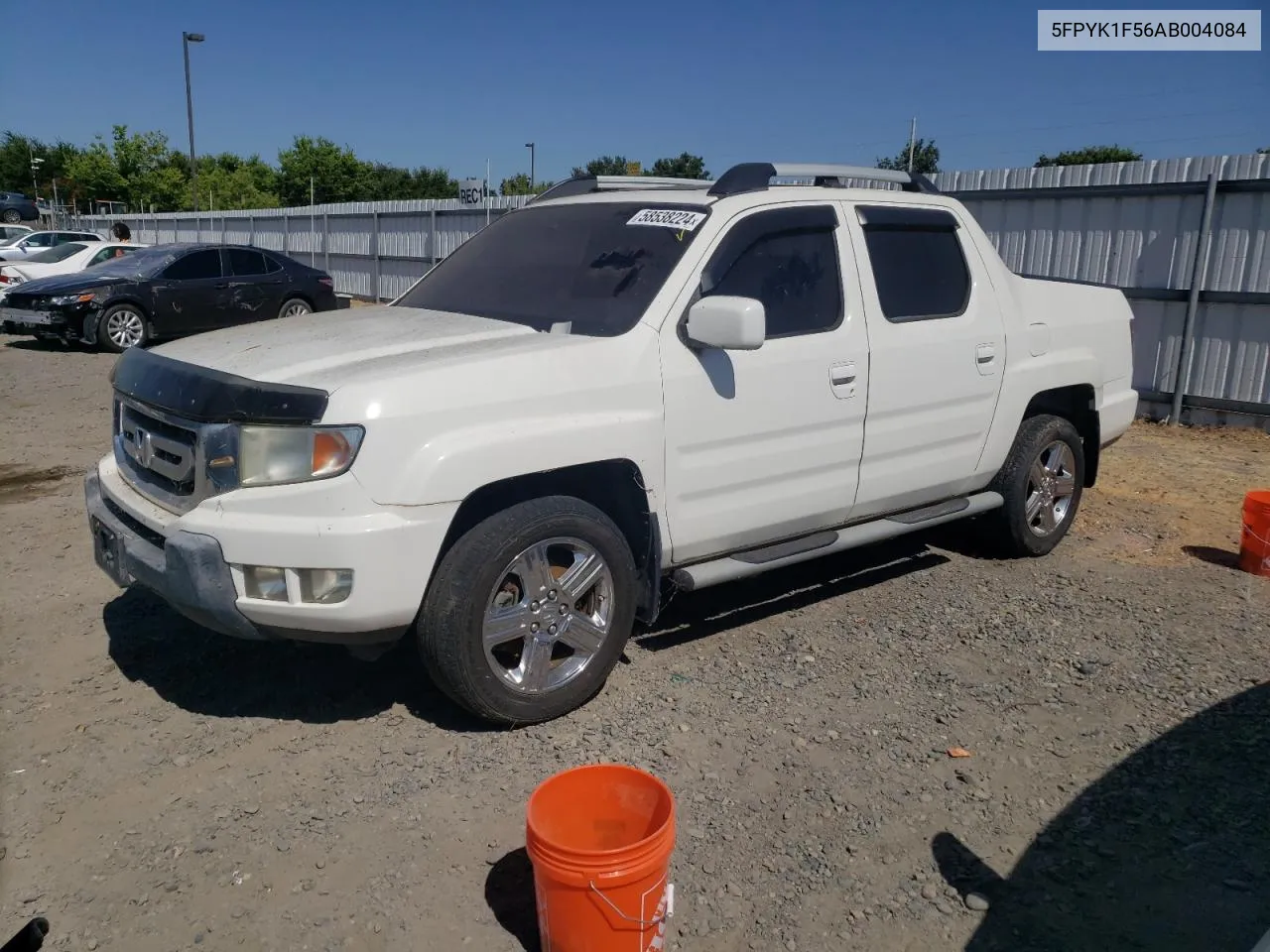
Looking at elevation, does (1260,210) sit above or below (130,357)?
above

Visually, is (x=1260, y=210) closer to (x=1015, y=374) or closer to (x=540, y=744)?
(x=1015, y=374)

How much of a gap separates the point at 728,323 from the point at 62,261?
17.7 metres

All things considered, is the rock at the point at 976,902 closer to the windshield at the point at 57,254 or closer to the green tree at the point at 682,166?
the windshield at the point at 57,254

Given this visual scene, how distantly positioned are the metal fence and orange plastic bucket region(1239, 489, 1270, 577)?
14.4ft

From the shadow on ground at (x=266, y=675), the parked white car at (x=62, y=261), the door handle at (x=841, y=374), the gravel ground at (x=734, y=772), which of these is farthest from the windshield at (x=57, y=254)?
the door handle at (x=841, y=374)

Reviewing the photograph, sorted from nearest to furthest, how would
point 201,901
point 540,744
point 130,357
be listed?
point 201,901 < point 540,744 < point 130,357

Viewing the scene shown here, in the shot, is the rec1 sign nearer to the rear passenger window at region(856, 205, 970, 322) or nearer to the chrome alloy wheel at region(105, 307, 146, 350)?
the chrome alloy wheel at region(105, 307, 146, 350)

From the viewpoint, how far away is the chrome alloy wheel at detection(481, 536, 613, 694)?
3605mm

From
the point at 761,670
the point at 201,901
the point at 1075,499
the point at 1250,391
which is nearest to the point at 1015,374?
the point at 1075,499

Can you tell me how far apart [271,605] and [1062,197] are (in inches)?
380

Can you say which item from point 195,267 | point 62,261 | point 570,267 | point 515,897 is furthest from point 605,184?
point 62,261

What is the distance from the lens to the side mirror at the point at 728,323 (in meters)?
3.73

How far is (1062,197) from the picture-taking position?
10445 millimetres

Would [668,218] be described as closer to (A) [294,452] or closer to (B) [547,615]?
(B) [547,615]
